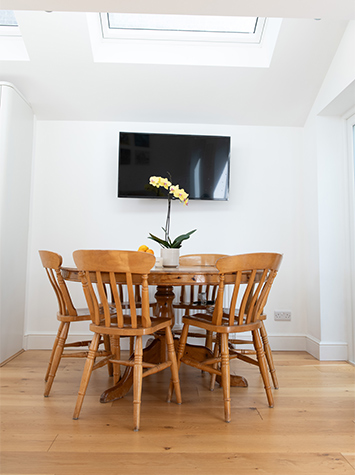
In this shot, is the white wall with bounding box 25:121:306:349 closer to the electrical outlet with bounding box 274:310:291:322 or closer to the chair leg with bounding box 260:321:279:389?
the electrical outlet with bounding box 274:310:291:322

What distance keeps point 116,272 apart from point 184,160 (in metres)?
1.90

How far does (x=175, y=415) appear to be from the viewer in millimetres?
1985

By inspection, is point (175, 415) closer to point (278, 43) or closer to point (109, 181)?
point (109, 181)

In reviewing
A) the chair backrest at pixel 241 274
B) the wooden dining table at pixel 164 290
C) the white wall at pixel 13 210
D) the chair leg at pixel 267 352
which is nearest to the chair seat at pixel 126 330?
the wooden dining table at pixel 164 290

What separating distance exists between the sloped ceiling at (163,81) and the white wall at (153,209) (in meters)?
0.16

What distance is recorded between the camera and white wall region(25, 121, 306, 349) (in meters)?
3.55

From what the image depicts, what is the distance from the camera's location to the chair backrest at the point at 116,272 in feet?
6.06

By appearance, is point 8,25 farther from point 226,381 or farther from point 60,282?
point 226,381

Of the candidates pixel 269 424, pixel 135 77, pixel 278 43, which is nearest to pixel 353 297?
pixel 269 424

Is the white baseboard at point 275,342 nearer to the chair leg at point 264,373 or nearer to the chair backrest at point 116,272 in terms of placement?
the chair leg at point 264,373

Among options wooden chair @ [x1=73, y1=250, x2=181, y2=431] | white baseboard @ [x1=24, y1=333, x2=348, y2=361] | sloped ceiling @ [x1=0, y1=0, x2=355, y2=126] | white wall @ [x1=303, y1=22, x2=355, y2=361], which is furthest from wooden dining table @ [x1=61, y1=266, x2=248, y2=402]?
sloped ceiling @ [x1=0, y1=0, x2=355, y2=126]

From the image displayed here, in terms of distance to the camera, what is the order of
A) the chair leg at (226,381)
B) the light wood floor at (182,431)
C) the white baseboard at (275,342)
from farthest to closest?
the white baseboard at (275,342) < the chair leg at (226,381) < the light wood floor at (182,431)

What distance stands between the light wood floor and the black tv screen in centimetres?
173

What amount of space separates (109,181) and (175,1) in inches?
90.5
